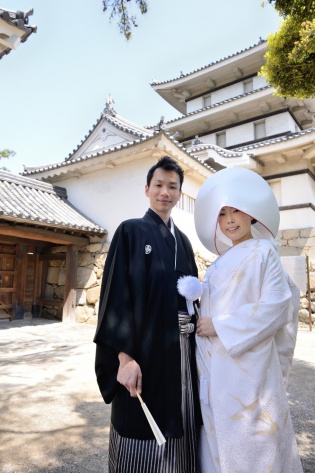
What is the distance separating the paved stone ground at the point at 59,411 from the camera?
6.53ft

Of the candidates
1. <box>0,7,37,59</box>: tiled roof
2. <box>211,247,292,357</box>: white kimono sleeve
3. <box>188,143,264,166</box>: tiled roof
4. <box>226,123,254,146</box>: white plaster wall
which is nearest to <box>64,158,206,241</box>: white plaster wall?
<box>188,143,264,166</box>: tiled roof

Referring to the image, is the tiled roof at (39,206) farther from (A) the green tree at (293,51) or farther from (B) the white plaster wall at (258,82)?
(B) the white plaster wall at (258,82)

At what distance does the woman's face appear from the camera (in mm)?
1452

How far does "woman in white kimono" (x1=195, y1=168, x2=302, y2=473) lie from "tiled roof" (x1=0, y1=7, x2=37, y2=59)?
415 cm

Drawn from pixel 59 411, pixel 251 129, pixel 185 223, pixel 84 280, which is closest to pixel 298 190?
pixel 251 129

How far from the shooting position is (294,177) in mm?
10773

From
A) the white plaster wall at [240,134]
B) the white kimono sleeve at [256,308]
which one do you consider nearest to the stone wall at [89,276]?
the white plaster wall at [240,134]

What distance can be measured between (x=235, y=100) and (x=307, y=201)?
5.95 metres

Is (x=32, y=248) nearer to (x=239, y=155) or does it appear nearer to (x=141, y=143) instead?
(x=141, y=143)

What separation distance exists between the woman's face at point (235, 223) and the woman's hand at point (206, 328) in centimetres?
43

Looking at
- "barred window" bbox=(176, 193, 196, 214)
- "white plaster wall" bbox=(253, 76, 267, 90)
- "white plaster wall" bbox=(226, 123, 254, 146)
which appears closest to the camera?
"barred window" bbox=(176, 193, 196, 214)

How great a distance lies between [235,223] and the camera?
1.46 metres

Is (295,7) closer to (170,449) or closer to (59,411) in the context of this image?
(170,449)

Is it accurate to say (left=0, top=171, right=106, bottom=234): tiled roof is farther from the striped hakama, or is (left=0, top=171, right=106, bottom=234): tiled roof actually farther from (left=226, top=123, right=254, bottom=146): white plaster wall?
(left=226, top=123, right=254, bottom=146): white plaster wall
